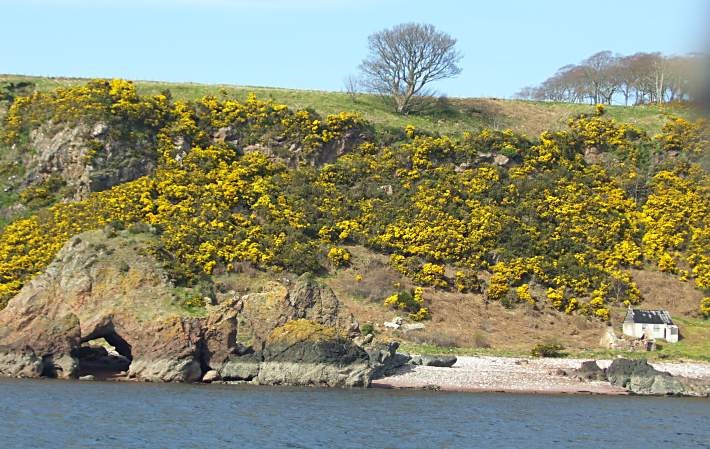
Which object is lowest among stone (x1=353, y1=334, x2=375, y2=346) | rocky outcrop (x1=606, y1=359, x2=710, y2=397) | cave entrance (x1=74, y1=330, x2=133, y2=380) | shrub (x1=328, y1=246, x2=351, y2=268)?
cave entrance (x1=74, y1=330, x2=133, y2=380)

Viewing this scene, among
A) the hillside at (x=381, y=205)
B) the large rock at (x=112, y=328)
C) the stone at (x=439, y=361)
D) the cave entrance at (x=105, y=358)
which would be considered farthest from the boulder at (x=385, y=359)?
the cave entrance at (x=105, y=358)

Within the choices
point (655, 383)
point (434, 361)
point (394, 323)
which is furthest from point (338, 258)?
point (655, 383)

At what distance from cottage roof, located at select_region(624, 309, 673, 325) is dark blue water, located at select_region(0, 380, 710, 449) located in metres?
16.7

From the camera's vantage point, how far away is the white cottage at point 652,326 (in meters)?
65.3

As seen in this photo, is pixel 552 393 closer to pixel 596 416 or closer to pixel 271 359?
pixel 596 416

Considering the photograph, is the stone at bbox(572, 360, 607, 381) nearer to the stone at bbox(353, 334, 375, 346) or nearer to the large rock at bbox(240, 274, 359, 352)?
the stone at bbox(353, 334, 375, 346)

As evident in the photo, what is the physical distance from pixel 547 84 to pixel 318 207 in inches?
2617

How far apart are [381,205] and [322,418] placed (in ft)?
137

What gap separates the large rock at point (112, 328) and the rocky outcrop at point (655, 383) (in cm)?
2030

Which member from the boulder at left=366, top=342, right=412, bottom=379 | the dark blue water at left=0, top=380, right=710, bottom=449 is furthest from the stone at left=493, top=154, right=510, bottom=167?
the dark blue water at left=0, top=380, right=710, bottom=449

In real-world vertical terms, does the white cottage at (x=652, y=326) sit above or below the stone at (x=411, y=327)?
above

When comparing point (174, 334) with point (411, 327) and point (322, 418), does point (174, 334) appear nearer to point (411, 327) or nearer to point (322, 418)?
point (322, 418)

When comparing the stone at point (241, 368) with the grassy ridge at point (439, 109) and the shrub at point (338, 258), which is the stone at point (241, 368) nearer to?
the shrub at point (338, 258)

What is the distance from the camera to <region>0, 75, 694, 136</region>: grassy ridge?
3688 inches
